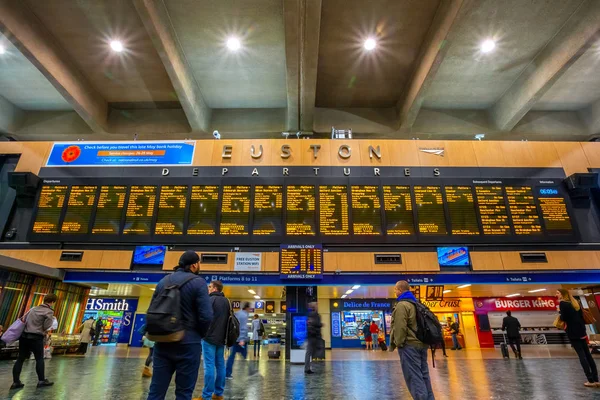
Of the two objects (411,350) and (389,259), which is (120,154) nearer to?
(389,259)

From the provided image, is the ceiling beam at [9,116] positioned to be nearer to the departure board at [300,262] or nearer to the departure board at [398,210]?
the departure board at [300,262]

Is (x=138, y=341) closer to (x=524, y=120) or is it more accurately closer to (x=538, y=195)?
(x=538, y=195)

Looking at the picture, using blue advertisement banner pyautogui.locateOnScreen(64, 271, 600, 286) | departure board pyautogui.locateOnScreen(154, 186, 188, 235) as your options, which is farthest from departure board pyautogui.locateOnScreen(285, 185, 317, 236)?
departure board pyautogui.locateOnScreen(154, 186, 188, 235)

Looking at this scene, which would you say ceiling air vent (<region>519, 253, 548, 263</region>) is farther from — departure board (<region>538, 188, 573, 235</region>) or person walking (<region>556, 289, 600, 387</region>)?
person walking (<region>556, 289, 600, 387</region>)

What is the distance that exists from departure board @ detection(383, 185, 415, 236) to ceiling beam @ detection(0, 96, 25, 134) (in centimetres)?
1620

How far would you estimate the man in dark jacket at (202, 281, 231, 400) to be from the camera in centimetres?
394

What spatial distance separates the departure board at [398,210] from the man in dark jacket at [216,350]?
221 inches

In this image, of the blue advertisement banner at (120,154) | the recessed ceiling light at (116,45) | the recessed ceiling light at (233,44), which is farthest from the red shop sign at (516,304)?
the recessed ceiling light at (116,45)

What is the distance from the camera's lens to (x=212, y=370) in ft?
→ 13.1

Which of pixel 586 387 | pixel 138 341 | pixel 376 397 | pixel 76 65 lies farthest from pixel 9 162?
pixel 586 387

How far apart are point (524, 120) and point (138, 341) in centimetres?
2213

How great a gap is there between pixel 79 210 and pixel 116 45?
6035 mm

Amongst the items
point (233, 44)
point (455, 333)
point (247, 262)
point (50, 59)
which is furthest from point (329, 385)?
point (455, 333)

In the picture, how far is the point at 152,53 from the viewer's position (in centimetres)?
1112
